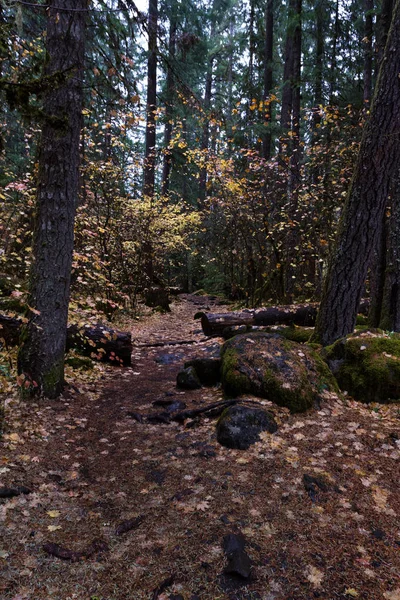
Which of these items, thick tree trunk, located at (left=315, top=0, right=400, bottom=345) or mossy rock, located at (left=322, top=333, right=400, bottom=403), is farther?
thick tree trunk, located at (left=315, top=0, right=400, bottom=345)

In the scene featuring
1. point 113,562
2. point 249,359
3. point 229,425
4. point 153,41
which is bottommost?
point 113,562

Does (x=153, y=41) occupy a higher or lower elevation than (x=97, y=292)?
higher

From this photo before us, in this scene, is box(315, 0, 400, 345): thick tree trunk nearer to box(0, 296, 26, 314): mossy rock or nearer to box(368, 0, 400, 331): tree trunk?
box(368, 0, 400, 331): tree trunk

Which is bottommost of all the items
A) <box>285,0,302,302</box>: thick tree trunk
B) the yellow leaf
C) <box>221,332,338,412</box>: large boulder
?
the yellow leaf

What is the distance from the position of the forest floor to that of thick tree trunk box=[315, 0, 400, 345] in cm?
192

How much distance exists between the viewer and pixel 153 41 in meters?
5.74

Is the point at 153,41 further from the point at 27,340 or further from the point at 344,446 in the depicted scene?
the point at 344,446

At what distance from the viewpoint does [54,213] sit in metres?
5.24

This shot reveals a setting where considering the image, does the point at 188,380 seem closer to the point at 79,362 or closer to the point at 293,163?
the point at 79,362

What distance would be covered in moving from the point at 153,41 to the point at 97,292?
6972 mm

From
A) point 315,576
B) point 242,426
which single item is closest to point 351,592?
point 315,576

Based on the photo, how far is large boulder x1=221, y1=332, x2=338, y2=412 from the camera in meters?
5.14

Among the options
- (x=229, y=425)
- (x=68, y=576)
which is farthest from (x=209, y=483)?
(x=68, y=576)

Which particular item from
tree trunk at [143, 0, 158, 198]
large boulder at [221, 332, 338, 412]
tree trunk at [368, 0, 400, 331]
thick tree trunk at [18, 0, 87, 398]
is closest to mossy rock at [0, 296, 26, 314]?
thick tree trunk at [18, 0, 87, 398]
